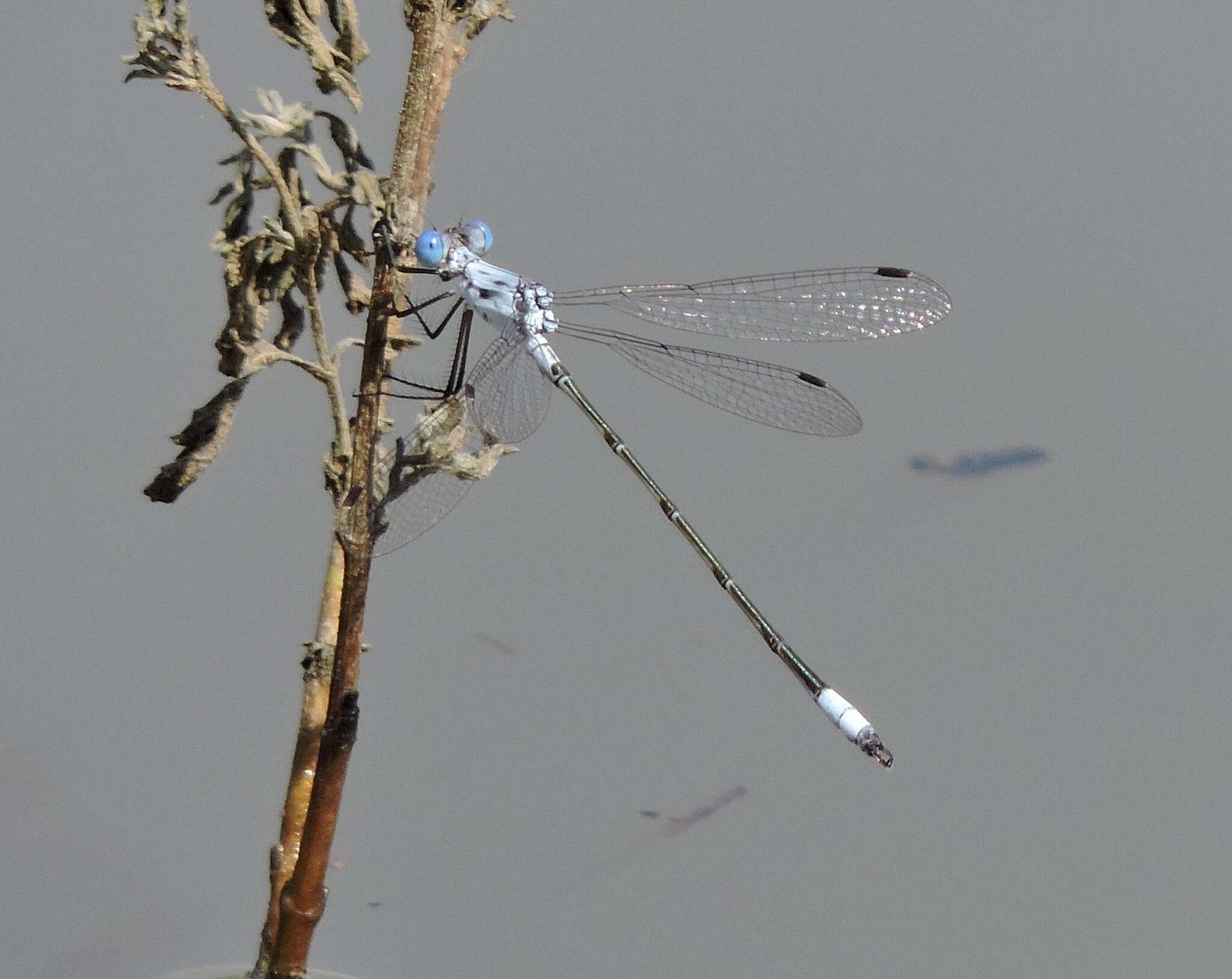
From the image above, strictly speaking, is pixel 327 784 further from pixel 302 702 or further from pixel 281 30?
pixel 281 30

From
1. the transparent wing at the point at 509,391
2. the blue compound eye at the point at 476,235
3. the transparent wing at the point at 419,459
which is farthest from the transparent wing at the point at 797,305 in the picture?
the transparent wing at the point at 419,459

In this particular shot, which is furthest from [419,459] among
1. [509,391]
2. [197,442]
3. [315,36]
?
[509,391]

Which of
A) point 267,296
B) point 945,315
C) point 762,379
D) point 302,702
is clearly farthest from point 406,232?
point 945,315

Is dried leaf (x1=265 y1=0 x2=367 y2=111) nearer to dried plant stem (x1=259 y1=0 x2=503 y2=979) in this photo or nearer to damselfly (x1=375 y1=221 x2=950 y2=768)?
dried plant stem (x1=259 y1=0 x2=503 y2=979)

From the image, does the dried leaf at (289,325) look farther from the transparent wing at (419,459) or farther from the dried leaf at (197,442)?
the transparent wing at (419,459)

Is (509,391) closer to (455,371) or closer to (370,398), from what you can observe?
(455,371)

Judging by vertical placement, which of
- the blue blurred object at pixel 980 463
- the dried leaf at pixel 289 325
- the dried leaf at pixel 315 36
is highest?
the dried leaf at pixel 315 36
